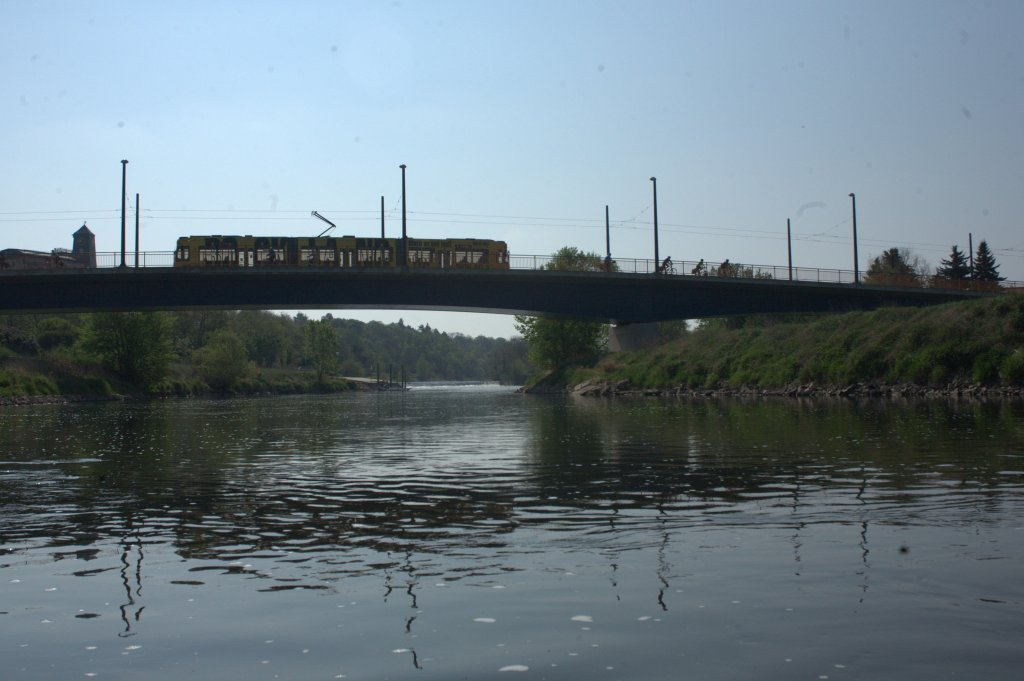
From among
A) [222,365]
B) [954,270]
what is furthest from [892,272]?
[222,365]

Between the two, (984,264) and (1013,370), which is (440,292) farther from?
(984,264)

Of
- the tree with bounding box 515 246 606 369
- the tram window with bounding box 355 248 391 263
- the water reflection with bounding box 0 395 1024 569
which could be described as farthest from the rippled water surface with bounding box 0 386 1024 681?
the tree with bounding box 515 246 606 369

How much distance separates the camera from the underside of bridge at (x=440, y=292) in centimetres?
7112

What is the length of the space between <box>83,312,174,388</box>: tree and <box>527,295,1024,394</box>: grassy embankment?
49.4 metres

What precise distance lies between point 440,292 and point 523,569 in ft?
220

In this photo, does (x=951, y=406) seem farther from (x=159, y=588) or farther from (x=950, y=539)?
(x=159, y=588)

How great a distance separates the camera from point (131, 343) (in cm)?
10806

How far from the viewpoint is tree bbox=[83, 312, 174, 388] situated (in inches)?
4198

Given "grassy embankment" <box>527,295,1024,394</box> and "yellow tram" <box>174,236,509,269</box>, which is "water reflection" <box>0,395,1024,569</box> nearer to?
"grassy embankment" <box>527,295,1024,394</box>

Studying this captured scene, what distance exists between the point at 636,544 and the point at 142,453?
19200mm

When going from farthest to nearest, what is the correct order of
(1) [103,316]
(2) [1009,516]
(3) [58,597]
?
(1) [103,316], (2) [1009,516], (3) [58,597]

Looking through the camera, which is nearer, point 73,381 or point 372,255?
point 372,255

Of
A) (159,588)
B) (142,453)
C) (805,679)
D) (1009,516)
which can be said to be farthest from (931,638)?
(142,453)

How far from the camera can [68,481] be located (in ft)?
66.0
